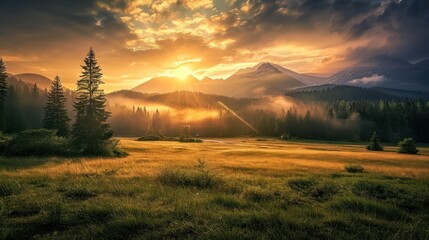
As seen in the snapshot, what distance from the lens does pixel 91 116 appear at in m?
39.4

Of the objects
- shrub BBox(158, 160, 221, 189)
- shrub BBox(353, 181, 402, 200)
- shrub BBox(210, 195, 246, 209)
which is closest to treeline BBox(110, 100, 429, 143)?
shrub BBox(158, 160, 221, 189)

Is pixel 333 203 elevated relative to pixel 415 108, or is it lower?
lower

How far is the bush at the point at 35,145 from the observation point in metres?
31.2

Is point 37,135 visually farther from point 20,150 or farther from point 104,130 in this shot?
point 104,130

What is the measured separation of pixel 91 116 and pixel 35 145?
8693 mm

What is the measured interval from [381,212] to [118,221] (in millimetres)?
6730

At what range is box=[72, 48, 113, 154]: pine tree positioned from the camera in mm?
37438

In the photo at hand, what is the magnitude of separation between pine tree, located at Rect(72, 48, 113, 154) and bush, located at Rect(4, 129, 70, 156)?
8.50 ft

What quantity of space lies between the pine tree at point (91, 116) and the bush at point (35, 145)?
8.50 feet

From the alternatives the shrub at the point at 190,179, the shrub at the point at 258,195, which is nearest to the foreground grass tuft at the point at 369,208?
the shrub at the point at 258,195

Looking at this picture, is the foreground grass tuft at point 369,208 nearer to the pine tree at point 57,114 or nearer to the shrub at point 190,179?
the shrub at point 190,179

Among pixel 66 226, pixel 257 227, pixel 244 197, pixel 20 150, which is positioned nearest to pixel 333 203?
pixel 244 197

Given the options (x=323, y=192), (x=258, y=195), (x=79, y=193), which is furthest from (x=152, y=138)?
(x=258, y=195)

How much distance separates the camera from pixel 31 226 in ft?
19.1
